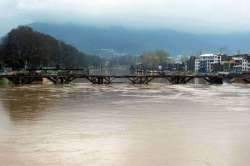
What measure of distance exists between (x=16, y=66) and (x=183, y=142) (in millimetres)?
110263

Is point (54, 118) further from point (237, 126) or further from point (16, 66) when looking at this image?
point (16, 66)

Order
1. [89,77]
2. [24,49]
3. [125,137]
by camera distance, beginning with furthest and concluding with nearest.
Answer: [24,49] → [89,77] → [125,137]

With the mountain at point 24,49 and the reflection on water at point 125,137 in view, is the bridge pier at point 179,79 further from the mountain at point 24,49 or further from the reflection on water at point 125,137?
the reflection on water at point 125,137

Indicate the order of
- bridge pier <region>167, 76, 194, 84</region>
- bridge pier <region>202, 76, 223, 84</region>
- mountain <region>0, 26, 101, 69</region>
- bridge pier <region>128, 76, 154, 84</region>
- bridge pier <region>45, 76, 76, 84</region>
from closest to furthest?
bridge pier <region>45, 76, 76, 84</region> → bridge pier <region>128, 76, 154, 84</region> → bridge pier <region>202, 76, 223, 84</region> → bridge pier <region>167, 76, 194, 84</region> → mountain <region>0, 26, 101, 69</region>

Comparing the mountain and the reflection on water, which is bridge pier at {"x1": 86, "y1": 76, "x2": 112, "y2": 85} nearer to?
the mountain

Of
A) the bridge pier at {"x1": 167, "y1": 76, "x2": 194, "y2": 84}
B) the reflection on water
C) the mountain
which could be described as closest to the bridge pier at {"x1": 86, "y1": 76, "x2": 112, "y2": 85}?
the bridge pier at {"x1": 167, "y1": 76, "x2": 194, "y2": 84}

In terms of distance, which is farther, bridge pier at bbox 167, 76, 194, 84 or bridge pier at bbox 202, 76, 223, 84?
bridge pier at bbox 167, 76, 194, 84

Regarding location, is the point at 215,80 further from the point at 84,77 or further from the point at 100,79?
the point at 84,77

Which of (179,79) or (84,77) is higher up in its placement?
(84,77)

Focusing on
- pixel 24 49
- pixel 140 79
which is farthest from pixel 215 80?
pixel 24 49

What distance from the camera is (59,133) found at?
28891 millimetres

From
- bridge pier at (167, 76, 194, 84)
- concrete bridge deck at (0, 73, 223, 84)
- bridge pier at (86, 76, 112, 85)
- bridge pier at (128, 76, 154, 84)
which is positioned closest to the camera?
concrete bridge deck at (0, 73, 223, 84)

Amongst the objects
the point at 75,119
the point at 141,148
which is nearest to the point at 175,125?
the point at 75,119

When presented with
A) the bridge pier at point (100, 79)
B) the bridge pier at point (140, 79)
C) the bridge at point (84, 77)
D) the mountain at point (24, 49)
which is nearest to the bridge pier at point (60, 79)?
the bridge at point (84, 77)
